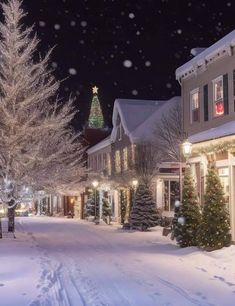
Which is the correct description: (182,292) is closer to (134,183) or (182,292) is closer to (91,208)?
(134,183)

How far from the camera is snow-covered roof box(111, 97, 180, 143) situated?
130 ft

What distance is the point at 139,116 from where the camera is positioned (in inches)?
1699

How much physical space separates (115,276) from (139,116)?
3072 cm

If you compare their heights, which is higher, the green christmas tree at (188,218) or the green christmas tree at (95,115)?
the green christmas tree at (95,115)

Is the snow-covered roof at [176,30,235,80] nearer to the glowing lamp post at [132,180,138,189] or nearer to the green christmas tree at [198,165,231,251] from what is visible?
the green christmas tree at [198,165,231,251]

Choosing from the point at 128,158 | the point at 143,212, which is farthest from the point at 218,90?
the point at 128,158

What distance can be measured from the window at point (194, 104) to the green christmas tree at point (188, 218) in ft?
15.2

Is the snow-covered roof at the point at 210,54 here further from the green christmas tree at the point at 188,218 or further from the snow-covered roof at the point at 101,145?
the snow-covered roof at the point at 101,145

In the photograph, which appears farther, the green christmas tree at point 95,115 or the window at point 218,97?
the green christmas tree at point 95,115

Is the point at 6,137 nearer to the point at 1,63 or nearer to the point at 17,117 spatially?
the point at 17,117

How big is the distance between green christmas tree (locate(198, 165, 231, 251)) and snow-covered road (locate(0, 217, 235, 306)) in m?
0.55

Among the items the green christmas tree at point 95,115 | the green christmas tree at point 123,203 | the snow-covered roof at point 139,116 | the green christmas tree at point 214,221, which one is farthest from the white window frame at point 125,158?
the green christmas tree at point 95,115

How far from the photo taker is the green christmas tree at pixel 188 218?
64.1ft

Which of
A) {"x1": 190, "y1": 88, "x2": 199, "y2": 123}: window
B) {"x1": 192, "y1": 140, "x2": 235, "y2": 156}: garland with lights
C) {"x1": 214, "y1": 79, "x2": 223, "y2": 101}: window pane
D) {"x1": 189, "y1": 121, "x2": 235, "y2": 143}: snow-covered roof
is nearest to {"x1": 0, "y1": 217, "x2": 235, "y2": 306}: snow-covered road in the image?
{"x1": 192, "y1": 140, "x2": 235, "y2": 156}: garland with lights
